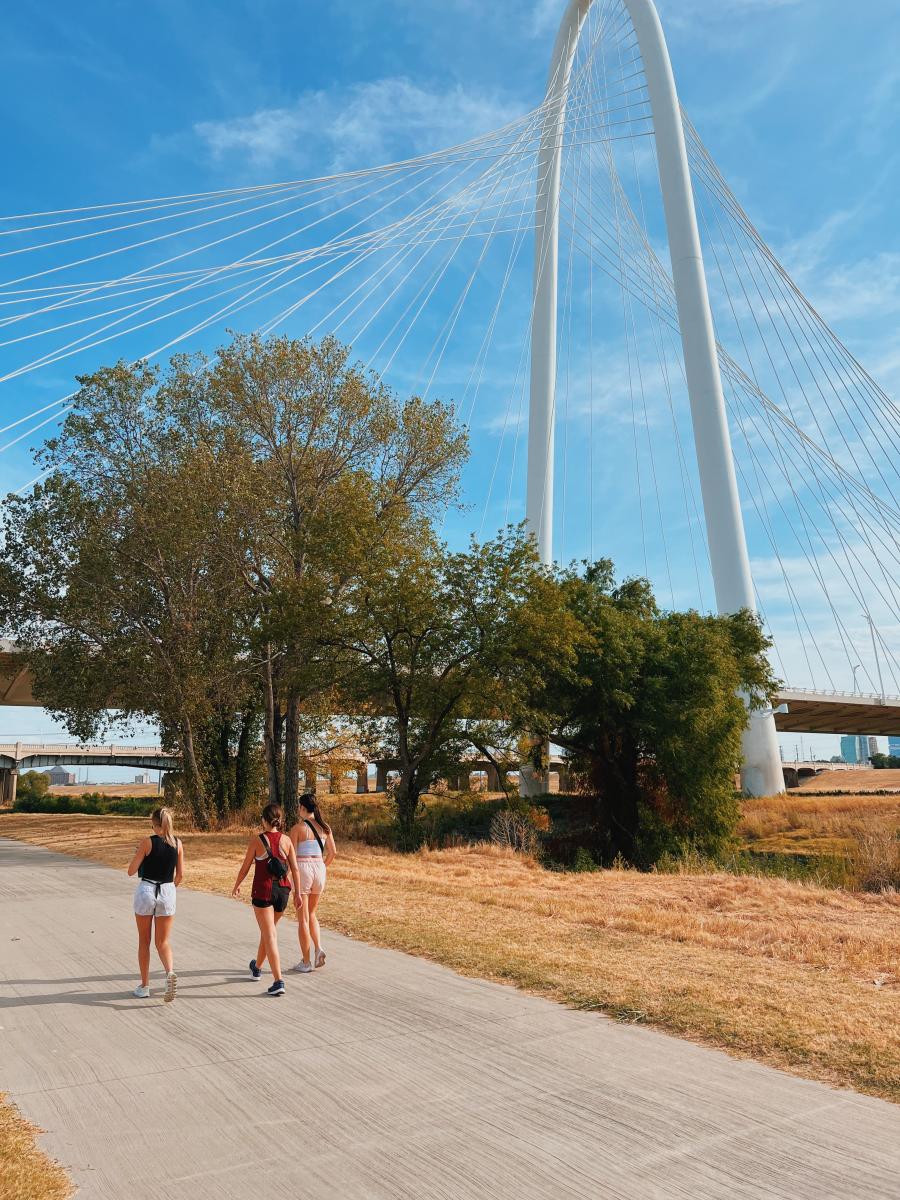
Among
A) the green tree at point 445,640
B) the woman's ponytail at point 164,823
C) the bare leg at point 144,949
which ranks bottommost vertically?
the bare leg at point 144,949

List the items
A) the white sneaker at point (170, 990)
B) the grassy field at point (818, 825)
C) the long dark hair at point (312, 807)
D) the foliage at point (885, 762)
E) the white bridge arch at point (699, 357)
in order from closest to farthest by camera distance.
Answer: the white sneaker at point (170, 990) → the long dark hair at point (312, 807) → the grassy field at point (818, 825) → the white bridge arch at point (699, 357) → the foliage at point (885, 762)

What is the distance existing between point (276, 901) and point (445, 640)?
15551 mm

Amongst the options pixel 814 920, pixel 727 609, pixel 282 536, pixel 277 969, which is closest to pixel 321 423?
pixel 282 536

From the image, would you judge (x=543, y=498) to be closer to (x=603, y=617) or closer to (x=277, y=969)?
(x=603, y=617)

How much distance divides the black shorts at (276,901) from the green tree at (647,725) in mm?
17217

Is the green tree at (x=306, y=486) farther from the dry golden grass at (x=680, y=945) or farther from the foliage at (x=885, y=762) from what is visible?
the foliage at (x=885, y=762)

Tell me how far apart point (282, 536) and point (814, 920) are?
17.6 metres

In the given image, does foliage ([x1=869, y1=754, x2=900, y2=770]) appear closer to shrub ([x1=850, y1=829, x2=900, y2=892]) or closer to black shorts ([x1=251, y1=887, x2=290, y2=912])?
shrub ([x1=850, y1=829, x2=900, y2=892])

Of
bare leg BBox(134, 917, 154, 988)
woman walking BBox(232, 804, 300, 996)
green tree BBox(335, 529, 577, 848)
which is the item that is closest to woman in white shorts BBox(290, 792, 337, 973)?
woman walking BBox(232, 804, 300, 996)

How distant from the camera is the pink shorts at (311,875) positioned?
8492mm

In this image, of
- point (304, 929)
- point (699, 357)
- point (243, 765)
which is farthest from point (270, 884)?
point (699, 357)

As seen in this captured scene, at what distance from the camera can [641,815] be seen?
27500mm

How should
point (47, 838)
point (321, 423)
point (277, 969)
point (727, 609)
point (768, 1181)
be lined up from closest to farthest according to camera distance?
point (768, 1181)
point (277, 969)
point (47, 838)
point (321, 423)
point (727, 609)

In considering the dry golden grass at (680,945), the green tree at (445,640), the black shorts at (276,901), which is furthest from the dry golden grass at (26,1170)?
the green tree at (445,640)
